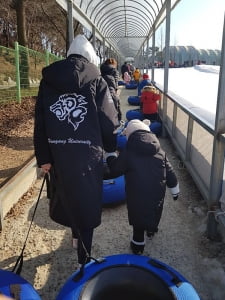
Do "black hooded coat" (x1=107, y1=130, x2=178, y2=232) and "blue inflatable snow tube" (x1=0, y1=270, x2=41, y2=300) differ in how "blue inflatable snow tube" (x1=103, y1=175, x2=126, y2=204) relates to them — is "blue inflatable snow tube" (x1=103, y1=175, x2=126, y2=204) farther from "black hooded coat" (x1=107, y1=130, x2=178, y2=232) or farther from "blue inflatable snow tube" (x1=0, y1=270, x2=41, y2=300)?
"blue inflatable snow tube" (x1=0, y1=270, x2=41, y2=300)

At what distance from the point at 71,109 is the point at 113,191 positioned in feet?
5.83

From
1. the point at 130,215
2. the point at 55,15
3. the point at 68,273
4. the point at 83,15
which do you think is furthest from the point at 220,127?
the point at 55,15

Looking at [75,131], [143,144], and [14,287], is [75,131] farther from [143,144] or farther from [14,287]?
[14,287]

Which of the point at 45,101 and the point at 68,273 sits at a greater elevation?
the point at 45,101

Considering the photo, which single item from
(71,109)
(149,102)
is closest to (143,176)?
(71,109)

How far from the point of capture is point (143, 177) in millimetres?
2820

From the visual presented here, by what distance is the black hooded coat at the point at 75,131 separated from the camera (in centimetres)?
229

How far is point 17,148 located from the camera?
5988 mm

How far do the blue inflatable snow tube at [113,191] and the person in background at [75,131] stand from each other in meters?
1.42

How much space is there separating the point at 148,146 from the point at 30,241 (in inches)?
60.3

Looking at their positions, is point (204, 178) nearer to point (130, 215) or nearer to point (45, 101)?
point (130, 215)

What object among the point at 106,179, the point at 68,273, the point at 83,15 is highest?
the point at 83,15

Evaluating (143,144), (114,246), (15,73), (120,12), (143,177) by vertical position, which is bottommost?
(114,246)

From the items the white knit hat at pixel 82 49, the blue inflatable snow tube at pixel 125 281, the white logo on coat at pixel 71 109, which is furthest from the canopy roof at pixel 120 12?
the blue inflatable snow tube at pixel 125 281
